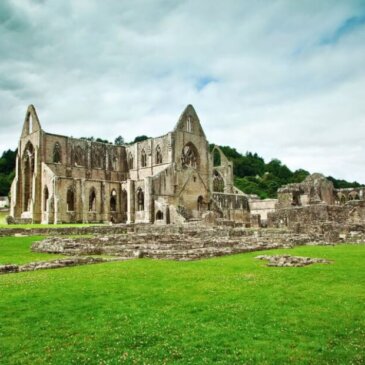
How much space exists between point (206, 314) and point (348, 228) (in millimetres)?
27626

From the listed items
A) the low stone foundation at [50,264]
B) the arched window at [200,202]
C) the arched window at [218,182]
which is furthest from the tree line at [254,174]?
the low stone foundation at [50,264]

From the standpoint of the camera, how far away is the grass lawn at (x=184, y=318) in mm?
6703

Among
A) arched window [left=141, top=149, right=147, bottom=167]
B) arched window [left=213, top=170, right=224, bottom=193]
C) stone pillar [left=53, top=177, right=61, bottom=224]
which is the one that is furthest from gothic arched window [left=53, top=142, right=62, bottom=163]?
arched window [left=213, top=170, right=224, bottom=193]

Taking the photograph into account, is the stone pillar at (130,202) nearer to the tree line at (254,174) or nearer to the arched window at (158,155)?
the arched window at (158,155)

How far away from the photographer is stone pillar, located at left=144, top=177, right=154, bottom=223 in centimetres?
5250

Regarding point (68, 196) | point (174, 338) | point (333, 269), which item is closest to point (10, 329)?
point (174, 338)

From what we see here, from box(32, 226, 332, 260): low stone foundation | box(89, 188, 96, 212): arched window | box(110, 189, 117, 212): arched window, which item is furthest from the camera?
box(110, 189, 117, 212): arched window

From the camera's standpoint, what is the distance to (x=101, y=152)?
6762 centimetres

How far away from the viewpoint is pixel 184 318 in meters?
8.46

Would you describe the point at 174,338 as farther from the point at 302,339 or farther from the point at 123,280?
the point at 123,280

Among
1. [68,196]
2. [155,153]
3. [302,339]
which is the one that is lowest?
[302,339]

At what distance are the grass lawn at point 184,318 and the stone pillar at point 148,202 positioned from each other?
38.9m

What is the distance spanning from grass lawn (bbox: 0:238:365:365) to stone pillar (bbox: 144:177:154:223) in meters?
38.9

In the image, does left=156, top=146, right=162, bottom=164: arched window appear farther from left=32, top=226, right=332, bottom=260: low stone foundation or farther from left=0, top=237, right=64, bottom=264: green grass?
left=0, top=237, right=64, bottom=264: green grass
